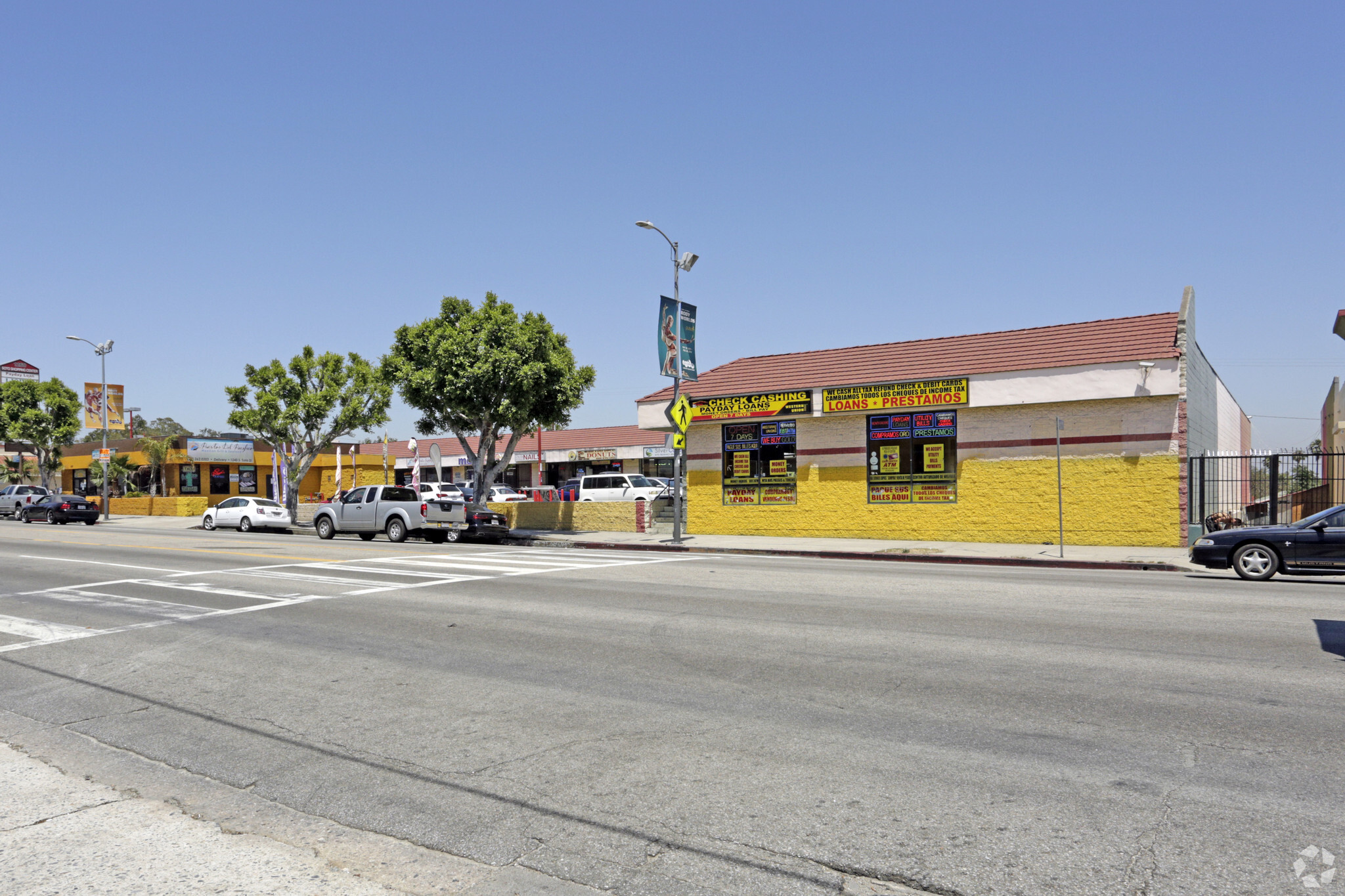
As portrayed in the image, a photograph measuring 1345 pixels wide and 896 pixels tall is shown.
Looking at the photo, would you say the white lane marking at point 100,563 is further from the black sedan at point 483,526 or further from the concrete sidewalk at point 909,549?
the concrete sidewalk at point 909,549

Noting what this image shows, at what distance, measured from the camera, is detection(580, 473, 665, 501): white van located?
37.3m

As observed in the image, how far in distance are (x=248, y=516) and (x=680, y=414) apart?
2037 cm

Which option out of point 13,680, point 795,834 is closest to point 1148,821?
point 795,834

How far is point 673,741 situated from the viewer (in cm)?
591

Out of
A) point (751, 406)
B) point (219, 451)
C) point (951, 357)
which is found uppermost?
point (951, 357)

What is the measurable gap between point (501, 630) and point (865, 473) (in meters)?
16.8

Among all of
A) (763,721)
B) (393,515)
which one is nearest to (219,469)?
(393,515)

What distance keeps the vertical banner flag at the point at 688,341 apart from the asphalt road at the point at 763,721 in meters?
12.4

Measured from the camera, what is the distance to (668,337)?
24656mm

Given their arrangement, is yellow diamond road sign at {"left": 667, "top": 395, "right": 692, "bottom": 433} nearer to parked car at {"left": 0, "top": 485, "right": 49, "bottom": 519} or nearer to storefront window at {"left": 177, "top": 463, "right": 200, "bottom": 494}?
parked car at {"left": 0, "top": 485, "right": 49, "bottom": 519}

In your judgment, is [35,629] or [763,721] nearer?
[763,721]

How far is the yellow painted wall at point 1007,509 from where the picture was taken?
21188 mm

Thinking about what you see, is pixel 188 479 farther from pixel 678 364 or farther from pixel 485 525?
pixel 678 364

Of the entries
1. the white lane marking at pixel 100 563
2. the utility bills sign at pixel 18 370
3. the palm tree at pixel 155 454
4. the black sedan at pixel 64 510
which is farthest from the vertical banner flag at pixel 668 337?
the utility bills sign at pixel 18 370
